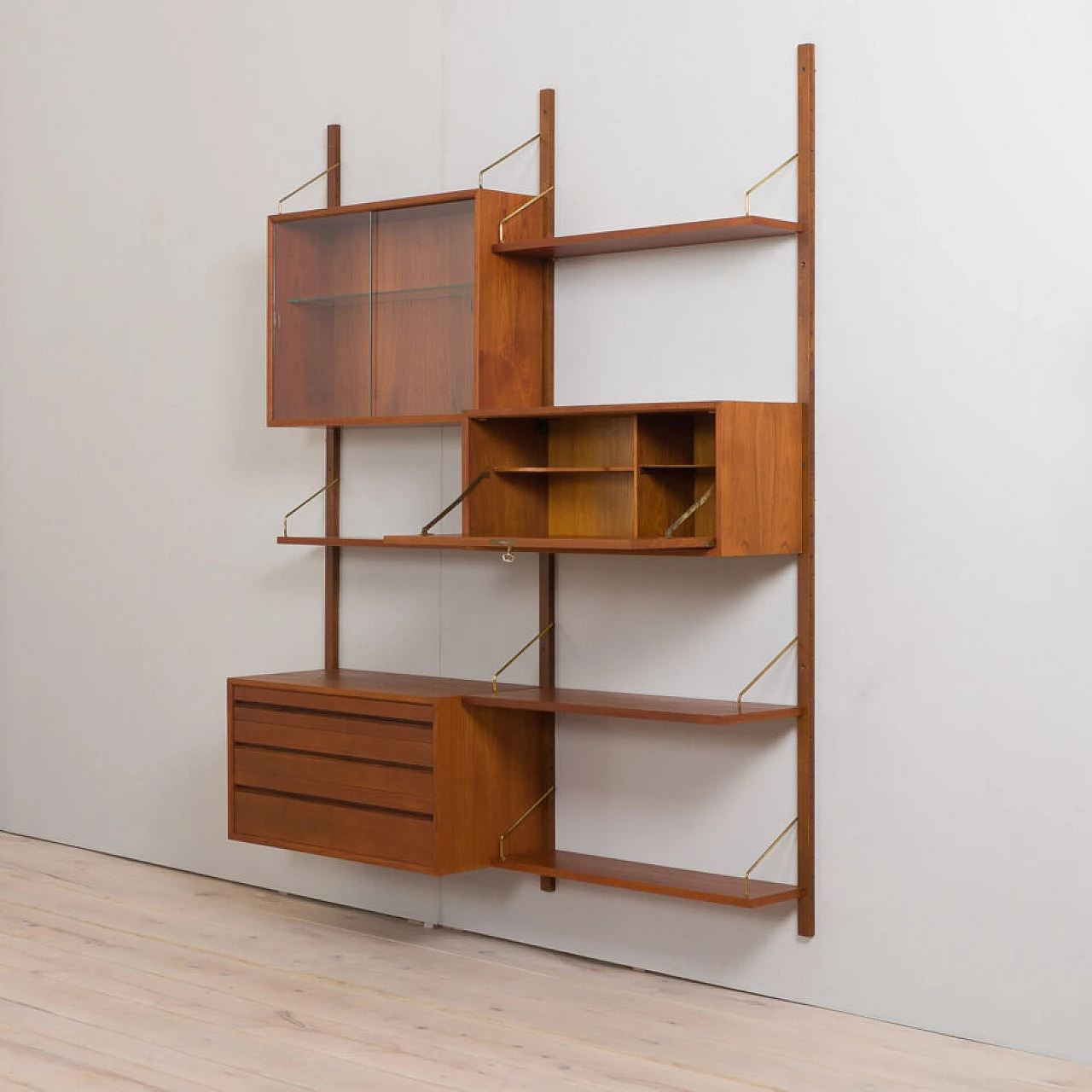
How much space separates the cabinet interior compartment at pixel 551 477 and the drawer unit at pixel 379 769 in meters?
0.48

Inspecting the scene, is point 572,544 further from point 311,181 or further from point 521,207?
point 311,181

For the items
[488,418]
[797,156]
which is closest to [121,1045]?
[488,418]

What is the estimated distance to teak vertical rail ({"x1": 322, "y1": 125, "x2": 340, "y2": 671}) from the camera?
15.0ft

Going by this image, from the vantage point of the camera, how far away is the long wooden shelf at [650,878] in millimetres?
3592

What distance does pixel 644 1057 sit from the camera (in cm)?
333

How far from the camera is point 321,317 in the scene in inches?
168

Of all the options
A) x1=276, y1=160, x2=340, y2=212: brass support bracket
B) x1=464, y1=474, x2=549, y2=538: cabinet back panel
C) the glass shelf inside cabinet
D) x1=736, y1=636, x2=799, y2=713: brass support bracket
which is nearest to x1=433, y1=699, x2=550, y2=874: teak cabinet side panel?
x1=464, y1=474, x2=549, y2=538: cabinet back panel

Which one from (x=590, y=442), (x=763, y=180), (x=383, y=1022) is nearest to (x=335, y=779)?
(x=383, y=1022)

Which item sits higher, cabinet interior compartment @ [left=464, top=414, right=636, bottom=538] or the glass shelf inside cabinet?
the glass shelf inside cabinet

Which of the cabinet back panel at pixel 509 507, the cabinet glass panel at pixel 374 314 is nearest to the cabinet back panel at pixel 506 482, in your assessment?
the cabinet back panel at pixel 509 507

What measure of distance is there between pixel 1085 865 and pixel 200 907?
8.48ft

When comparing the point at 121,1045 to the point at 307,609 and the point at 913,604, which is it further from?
the point at 913,604

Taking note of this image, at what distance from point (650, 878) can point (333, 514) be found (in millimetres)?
1501

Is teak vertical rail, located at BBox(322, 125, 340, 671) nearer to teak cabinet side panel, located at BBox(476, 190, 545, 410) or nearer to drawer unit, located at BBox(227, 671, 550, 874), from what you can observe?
drawer unit, located at BBox(227, 671, 550, 874)
